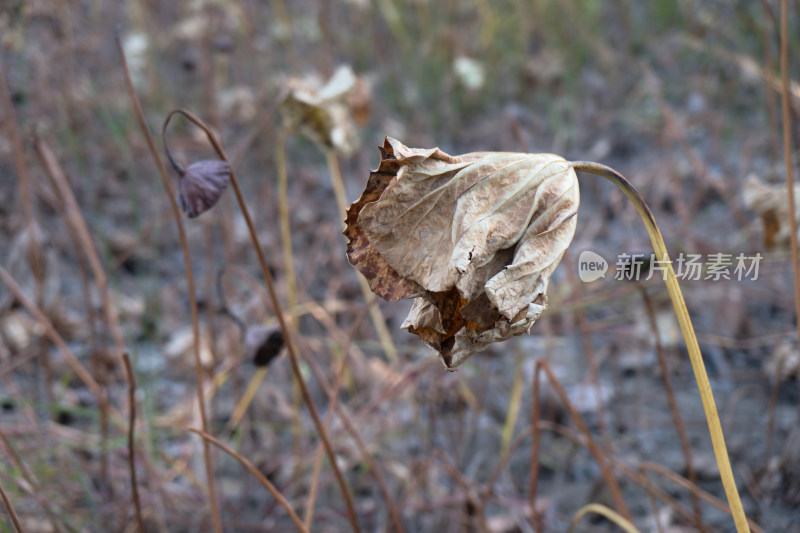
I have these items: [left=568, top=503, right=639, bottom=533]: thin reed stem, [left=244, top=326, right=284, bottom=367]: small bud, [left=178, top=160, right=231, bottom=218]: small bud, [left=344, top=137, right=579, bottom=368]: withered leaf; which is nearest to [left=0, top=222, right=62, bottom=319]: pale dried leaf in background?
[left=244, top=326, right=284, bottom=367]: small bud

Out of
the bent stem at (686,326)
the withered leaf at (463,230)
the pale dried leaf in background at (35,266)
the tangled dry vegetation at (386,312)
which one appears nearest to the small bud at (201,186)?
the tangled dry vegetation at (386,312)

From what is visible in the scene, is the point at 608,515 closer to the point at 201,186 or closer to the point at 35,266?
the point at 201,186

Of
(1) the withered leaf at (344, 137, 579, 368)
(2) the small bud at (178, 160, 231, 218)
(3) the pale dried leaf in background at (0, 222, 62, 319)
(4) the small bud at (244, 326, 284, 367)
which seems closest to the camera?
(1) the withered leaf at (344, 137, 579, 368)

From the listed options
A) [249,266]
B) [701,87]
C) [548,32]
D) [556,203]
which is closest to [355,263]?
[556,203]

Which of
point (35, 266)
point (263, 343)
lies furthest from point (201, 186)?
point (35, 266)

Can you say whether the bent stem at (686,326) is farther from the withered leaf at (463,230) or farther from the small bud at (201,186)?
the small bud at (201,186)

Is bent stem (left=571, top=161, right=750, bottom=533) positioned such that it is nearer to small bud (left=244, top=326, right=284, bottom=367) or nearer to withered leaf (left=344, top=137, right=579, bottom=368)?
withered leaf (left=344, top=137, right=579, bottom=368)
